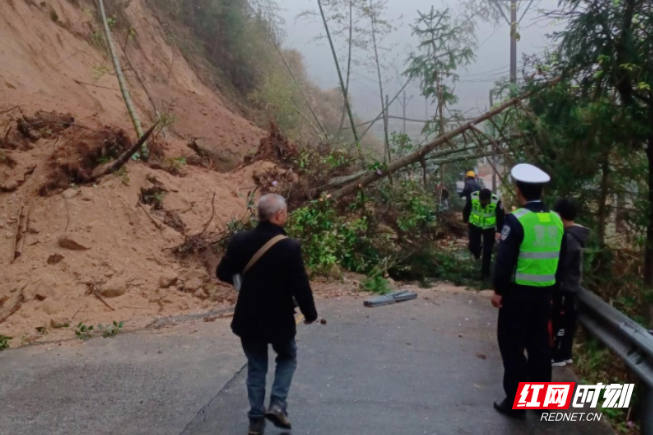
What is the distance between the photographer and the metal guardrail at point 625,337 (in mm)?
4129

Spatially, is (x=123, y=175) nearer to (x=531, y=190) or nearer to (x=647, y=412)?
(x=531, y=190)

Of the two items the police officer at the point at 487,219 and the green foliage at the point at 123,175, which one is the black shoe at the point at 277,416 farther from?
the green foliage at the point at 123,175

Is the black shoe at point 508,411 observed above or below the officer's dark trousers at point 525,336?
below

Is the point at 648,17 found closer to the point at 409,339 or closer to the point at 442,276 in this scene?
the point at 409,339

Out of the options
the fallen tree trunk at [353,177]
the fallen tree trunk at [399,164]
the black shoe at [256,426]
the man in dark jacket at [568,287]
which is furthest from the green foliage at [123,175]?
the man in dark jacket at [568,287]

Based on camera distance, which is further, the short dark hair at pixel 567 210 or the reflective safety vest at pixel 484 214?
the reflective safety vest at pixel 484 214

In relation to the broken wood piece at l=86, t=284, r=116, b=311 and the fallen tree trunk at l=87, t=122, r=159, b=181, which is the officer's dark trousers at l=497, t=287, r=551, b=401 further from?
the fallen tree trunk at l=87, t=122, r=159, b=181

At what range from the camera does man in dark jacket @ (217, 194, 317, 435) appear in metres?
4.05

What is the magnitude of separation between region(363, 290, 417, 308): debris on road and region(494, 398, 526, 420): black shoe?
10.2ft

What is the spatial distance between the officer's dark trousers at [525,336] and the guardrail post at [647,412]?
648mm

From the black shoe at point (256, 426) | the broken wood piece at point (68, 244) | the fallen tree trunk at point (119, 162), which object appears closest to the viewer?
the black shoe at point (256, 426)

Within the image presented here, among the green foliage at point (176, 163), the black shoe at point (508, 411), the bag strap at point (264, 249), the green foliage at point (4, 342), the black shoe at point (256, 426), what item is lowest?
the green foliage at point (4, 342)

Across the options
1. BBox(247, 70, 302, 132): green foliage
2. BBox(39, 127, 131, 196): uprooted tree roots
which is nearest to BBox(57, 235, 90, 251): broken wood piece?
BBox(39, 127, 131, 196): uprooted tree roots

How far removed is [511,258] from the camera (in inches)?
173
